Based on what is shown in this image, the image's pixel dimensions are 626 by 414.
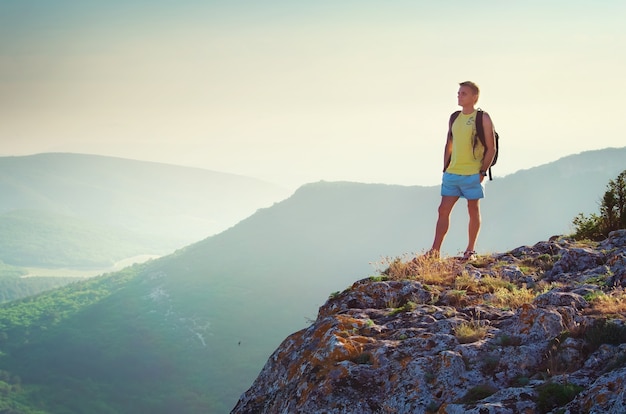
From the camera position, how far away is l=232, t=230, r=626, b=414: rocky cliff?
5.07m

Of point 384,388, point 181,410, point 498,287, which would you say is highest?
point 498,287

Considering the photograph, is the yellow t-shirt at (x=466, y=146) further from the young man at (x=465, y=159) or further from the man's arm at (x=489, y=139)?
the man's arm at (x=489, y=139)

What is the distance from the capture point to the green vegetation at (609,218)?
11.8 meters

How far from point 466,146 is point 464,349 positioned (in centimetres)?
507

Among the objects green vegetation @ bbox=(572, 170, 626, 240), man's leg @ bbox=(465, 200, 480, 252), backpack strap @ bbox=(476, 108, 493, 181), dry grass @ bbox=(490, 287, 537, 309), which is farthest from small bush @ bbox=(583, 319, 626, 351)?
green vegetation @ bbox=(572, 170, 626, 240)

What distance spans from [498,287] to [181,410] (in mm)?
155125

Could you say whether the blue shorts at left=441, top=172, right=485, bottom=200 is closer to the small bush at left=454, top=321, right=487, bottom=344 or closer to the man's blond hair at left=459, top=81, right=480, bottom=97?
the man's blond hair at left=459, top=81, right=480, bottom=97

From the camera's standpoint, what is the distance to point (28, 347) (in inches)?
7790

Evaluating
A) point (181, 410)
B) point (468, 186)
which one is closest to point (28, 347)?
point (181, 410)

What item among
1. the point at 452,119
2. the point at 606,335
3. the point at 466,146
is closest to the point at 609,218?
the point at 466,146

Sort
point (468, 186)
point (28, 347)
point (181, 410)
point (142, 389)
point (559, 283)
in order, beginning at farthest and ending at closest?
point (28, 347) → point (142, 389) → point (181, 410) → point (468, 186) → point (559, 283)

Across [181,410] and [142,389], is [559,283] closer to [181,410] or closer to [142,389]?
[181,410]

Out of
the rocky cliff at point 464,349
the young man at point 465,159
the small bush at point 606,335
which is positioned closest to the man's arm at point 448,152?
the young man at point 465,159

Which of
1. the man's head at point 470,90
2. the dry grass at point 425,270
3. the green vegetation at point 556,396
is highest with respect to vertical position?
the man's head at point 470,90
